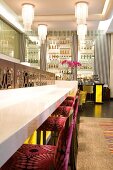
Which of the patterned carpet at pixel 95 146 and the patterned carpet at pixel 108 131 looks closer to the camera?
the patterned carpet at pixel 95 146

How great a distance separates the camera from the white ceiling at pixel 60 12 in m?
7.85

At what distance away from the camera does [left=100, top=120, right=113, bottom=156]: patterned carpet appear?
3.99 meters

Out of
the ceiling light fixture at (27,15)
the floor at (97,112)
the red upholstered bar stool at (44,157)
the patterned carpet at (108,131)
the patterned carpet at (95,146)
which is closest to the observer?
the red upholstered bar stool at (44,157)

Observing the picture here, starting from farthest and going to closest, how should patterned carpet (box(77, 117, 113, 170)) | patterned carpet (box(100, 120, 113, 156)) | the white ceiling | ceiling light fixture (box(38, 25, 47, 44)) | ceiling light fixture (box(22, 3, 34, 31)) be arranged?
ceiling light fixture (box(38, 25, 47, 44)), the white ceiling, ceiling light fixture (box(22, 3, 34, 31)), patterned carpet (box(100, 120, 113, 156)), patterned carpet (box(77, 117, 113, 170))

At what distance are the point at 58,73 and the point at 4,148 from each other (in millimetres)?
12278

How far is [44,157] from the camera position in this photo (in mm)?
1324

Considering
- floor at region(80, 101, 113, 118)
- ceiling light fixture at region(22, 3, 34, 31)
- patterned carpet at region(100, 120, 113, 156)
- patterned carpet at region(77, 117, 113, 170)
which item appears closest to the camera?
patterned carpet at region(77, 117, 113, 170)

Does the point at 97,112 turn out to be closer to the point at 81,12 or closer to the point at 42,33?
the point at 81,12

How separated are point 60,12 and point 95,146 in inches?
253

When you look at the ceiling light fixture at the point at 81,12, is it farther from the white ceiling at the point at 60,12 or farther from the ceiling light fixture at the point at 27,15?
the ceiling light fixture at the point at 27,15

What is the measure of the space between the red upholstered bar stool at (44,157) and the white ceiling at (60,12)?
697 centimetres

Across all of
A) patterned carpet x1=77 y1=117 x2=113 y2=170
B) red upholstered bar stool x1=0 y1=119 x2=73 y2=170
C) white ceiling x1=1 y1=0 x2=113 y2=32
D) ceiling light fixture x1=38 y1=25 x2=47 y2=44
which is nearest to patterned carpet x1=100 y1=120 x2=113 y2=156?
patterned carpet x1=77 y1=117 x2=113 y2=170

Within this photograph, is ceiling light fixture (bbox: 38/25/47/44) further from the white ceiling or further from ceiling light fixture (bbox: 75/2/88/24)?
ceiling light fixture (bbox: 75/2/88/24)

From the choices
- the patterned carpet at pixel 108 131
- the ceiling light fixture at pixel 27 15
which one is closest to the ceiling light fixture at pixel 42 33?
the ceiling light fixture at pixel 27 15
